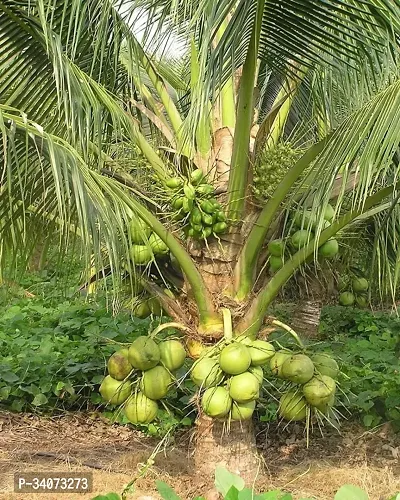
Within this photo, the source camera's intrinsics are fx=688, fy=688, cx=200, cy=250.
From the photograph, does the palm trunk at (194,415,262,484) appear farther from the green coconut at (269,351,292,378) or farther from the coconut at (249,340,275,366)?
the coconut at (249,340,275,366)

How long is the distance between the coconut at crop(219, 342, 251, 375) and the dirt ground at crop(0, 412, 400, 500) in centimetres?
73

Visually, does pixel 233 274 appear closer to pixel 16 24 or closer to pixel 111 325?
pixel 16 24

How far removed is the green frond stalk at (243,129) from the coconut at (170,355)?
2.11 feet

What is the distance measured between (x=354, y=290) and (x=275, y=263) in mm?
1460

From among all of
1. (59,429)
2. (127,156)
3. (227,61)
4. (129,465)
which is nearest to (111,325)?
(59,429)

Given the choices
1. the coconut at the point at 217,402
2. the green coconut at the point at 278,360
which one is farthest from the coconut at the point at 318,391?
the coconut at the point at 217,402

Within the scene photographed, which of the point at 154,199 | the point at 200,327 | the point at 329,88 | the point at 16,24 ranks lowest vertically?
the point at 200,327

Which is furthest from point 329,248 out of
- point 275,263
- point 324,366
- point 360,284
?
→ point 360,284

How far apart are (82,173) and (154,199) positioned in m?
0.81

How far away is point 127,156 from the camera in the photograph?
3492 millimetres

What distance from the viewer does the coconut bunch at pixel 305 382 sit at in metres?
2.97

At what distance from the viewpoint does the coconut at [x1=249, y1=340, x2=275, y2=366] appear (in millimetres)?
2918

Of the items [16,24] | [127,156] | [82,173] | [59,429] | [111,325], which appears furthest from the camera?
[111,325]

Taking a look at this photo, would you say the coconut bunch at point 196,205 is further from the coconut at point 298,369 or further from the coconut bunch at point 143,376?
the coconut at point 298,369
